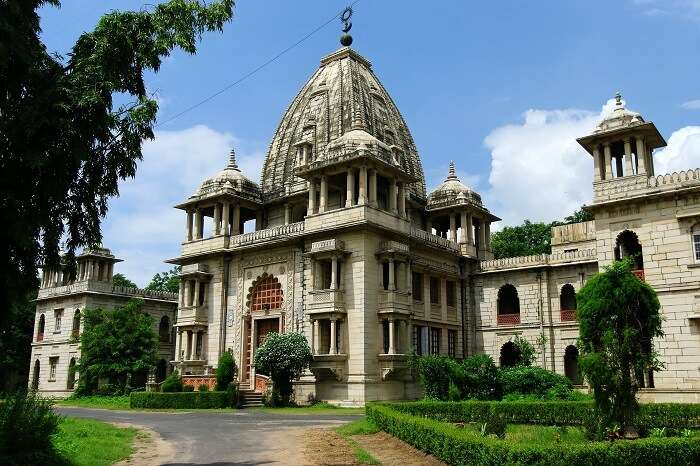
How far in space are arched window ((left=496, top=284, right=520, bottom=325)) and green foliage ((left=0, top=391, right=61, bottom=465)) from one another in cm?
3054

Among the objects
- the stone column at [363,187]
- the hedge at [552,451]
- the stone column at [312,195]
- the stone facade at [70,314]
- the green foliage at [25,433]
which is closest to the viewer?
the hedge at [552,451]

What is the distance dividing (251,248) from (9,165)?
26.0 metres

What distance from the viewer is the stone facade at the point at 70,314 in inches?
1976

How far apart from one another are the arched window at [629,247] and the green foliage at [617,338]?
42.7 feet

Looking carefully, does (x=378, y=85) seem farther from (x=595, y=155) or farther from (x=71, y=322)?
Answer: (x=71, y=322)

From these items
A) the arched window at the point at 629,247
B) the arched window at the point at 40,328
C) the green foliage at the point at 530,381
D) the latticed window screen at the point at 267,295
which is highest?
the arched window at the point at 629,247

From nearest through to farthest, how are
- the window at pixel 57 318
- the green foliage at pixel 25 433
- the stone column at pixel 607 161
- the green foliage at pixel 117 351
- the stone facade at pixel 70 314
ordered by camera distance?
the green foliage at pixel 25 433 < the stone column at pixel 607 161 < the green foliage at pixel 117 351 < the stone facade at pixel 70 314 < the window at pixel 57 318

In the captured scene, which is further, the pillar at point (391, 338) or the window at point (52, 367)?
the window at point (52, 367)

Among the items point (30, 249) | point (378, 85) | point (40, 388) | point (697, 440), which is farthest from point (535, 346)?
point (40, 388)

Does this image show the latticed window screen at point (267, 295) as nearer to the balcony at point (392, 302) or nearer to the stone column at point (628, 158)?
the balcony at point (392, 302)

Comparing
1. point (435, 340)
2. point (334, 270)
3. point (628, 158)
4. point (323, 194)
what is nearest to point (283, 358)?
point (334, 270)

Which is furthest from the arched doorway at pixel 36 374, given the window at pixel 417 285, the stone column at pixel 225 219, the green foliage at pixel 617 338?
the green foliage at pixel 617 338

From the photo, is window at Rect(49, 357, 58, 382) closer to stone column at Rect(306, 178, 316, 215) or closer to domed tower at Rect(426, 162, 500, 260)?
stone column at Rect(306, 178, 316, 215)

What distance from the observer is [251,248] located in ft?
122
